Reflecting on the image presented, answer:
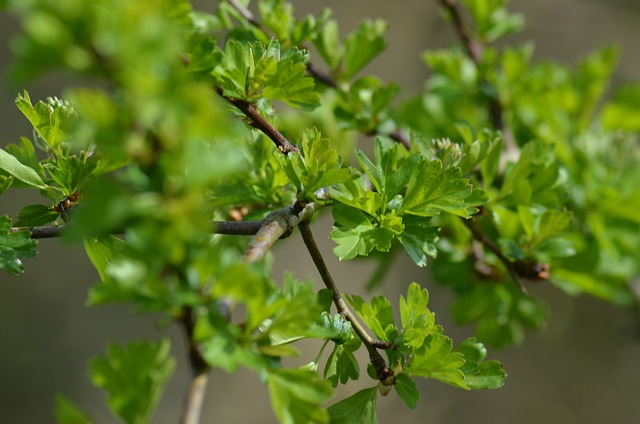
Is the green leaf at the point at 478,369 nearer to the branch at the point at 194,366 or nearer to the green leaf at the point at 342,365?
the green leaf at the point at 342,365

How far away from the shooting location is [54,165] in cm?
68

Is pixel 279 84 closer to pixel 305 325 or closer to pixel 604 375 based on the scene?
pixel 305 325

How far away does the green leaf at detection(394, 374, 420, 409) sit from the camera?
0.61 metres

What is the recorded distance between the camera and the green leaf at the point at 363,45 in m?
0.90

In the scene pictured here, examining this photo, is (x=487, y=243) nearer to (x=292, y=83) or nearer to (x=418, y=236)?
(x=418, y=236)

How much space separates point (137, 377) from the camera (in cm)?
44

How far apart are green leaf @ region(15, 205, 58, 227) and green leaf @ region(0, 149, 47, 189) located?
3 centimetres

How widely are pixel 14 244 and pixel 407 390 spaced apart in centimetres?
40

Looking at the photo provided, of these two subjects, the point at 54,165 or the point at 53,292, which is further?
the point at 53,292

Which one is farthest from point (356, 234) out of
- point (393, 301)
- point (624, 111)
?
point (393, 301)

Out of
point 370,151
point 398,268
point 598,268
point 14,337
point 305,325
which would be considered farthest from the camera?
point 398,268

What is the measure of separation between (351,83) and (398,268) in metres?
1.91

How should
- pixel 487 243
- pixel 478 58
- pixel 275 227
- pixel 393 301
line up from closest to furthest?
pixel 275 227
pixel 487 243
pixel 478 58
pixel 393 301

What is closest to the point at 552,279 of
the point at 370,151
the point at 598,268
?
the point at 598,268
